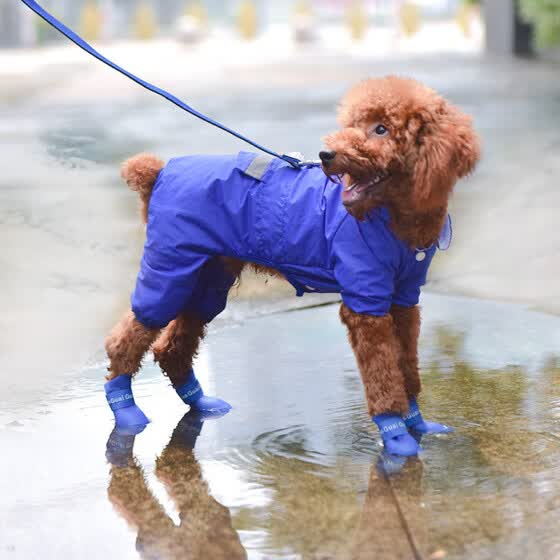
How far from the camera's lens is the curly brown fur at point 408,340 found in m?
4.13

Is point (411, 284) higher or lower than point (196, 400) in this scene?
higher

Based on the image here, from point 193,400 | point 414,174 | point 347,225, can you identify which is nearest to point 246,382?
point 193,400

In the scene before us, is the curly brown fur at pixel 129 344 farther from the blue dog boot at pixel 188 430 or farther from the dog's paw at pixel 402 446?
the dog's paw at pixel 402 446

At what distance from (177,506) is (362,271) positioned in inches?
39.5

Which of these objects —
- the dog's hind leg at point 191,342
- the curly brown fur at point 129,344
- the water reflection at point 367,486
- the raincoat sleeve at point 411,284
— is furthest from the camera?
the dog's hind leg at point 191,342

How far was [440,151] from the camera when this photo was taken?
3.60 m

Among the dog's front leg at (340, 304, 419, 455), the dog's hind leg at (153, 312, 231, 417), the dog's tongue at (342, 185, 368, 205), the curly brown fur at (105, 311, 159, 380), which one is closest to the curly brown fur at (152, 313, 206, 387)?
the dog's hind leg at (153, 312, 231, 417)

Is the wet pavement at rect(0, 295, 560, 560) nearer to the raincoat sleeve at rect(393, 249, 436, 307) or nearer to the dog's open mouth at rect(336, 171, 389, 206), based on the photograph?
the raincoat sleeve at rect(393, 249, 436, 307)

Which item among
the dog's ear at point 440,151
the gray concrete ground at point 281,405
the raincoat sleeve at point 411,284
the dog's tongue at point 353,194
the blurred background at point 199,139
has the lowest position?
the blurred background at point 199,139

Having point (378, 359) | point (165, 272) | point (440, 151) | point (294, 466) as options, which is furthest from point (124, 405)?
point (440, 151)

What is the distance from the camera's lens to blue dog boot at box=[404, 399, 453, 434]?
414 cm

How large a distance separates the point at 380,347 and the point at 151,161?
3.88 feet

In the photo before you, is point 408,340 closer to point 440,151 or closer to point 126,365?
point 440,151

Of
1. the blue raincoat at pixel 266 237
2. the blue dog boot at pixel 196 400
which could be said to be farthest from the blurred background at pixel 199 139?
the blue raincoat at pixel 266 237
